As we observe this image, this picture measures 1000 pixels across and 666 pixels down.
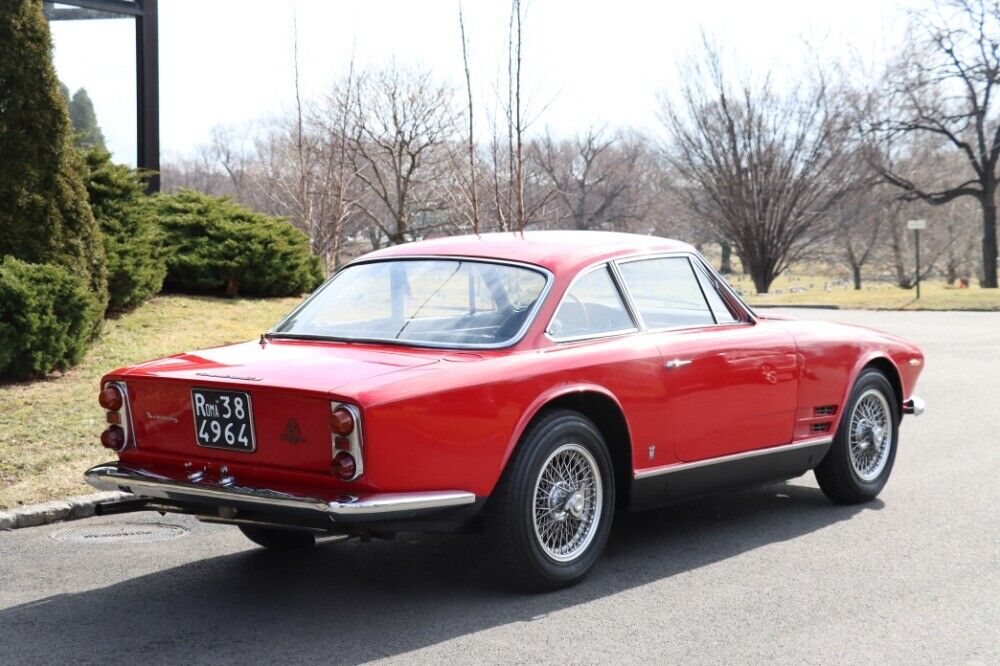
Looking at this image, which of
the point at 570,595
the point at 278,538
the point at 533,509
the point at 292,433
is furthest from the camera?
the point at 278,538

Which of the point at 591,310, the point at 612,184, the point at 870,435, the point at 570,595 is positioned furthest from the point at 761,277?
the point at 570,595

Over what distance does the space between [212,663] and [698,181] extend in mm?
40813

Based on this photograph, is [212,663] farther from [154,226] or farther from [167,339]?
[154,226]

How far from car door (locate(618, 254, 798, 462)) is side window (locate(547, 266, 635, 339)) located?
133 millimetres

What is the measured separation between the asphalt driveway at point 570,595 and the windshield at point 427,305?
114cm

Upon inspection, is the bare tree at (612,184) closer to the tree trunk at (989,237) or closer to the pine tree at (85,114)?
the tree trunk at (989,237)

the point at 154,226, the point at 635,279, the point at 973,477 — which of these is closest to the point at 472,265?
the point at 635,279

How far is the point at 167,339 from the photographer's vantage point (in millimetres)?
12203

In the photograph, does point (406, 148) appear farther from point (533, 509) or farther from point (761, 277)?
point (533, 509)

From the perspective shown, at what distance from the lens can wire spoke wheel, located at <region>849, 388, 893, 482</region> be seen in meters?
7.09

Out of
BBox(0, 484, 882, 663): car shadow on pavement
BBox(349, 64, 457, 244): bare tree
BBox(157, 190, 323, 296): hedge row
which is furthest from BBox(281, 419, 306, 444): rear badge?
BBox(349, 64, 457, 244): bare tree

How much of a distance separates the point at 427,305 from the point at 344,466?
130 centimetres

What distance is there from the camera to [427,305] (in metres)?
5.68

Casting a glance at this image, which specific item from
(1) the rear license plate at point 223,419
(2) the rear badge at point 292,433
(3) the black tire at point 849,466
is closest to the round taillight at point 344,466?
(2) the rear badge at point 292,433
